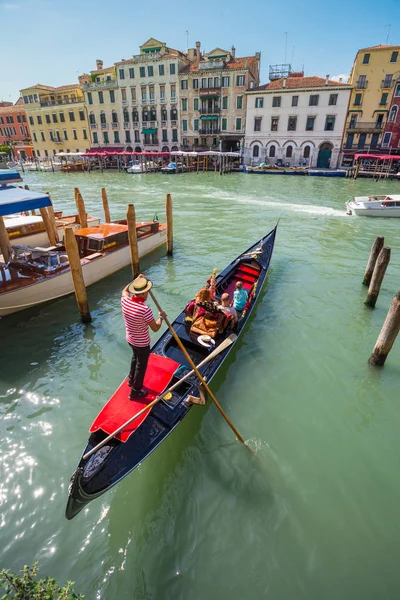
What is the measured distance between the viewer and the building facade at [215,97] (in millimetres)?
38312

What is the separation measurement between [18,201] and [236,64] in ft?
136

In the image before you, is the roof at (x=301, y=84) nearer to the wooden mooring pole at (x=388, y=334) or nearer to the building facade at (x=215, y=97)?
the building facade at (x=215, y=97)

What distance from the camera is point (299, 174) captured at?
3544cm

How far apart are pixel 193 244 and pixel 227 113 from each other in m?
34.3

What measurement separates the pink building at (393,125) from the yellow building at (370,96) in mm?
378

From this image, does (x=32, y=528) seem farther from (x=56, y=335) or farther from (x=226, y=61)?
(x=226, y=61)

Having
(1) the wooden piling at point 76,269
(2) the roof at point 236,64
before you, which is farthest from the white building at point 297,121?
(1) the wooden piling at point 76,269

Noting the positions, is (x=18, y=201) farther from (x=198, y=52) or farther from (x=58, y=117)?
(x=58, y=117)

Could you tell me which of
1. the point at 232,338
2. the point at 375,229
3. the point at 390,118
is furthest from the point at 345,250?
the point at 390,118

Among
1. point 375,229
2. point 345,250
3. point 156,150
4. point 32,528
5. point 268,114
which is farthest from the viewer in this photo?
point 156,150

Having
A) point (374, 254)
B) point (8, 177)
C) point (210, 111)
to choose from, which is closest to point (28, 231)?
point (8, 177)

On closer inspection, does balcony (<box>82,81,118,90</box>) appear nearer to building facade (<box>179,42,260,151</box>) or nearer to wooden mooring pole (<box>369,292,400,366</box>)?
building facade (<box>179,42,260,151</box>)

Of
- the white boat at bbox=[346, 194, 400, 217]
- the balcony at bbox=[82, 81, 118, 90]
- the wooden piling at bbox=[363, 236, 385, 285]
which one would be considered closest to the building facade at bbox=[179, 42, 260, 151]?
the balcony at bbox=[82, 81, 118, 90]

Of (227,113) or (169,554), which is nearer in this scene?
(169,554)
